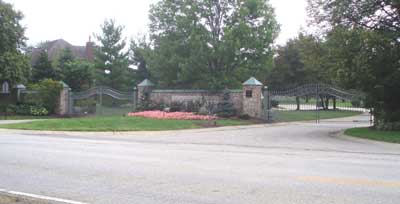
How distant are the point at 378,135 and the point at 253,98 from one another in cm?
1190

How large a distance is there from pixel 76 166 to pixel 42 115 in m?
28.8

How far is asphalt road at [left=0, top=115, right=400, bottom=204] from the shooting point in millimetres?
7605

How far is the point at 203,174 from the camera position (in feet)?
32.2

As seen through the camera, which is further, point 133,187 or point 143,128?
point 143,128

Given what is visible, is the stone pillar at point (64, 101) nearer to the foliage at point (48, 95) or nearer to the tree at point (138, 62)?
the foliage at point (48, 95)

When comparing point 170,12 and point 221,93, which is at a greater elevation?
point 170,12

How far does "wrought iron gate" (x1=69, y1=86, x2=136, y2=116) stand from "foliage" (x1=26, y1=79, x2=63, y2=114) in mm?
1179

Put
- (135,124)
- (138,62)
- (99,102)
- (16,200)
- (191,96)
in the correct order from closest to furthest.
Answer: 1. (16,200)
2. (135,124)
3. (191,96)
4. (99,102)
5. (138,62)

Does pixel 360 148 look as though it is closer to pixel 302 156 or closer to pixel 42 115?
pixel 302 156

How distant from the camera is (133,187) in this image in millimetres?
8359

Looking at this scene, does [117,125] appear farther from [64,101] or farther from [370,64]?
[64,101]

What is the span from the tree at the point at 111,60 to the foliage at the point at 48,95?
1062 cm

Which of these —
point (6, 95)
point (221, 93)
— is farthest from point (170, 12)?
point (6, 95)

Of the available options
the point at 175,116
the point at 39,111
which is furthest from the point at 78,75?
the point at 175,116
